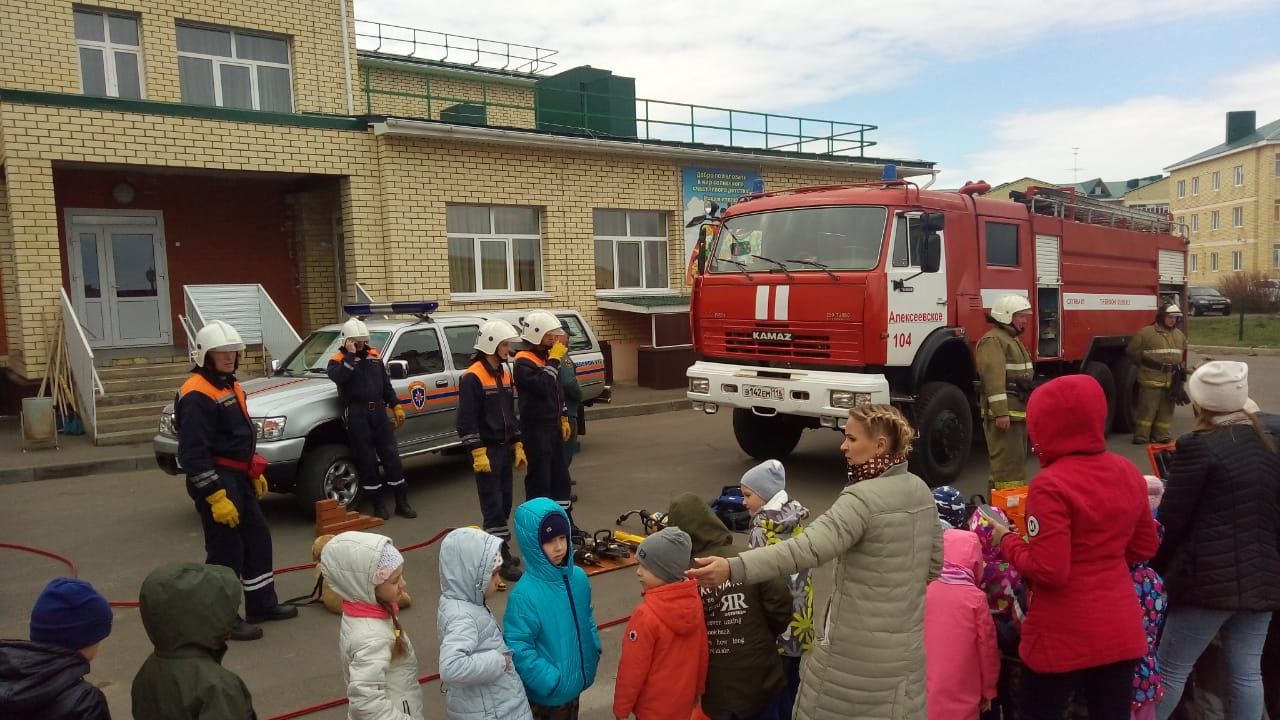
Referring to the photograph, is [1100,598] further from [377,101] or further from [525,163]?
[377,101]

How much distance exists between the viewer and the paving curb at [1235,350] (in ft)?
75.3

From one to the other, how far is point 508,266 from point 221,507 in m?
11.3

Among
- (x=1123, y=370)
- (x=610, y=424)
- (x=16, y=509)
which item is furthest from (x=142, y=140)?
(x=1123, y=370)

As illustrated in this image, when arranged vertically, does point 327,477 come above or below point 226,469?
below

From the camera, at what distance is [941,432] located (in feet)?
27.3

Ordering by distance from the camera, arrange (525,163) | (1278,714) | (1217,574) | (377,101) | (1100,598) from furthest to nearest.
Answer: (377,101), (525,163), (1278,714), (1217,574), (1100,598)

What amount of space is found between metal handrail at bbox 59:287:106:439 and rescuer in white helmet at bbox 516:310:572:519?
7197mm

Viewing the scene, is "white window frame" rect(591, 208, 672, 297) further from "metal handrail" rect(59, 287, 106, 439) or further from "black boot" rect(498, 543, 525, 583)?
"black boot" rect(498, 543, 525, 583)

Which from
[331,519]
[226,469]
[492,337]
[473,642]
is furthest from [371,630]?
[331,519]

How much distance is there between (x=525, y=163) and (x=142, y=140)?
20.2ft

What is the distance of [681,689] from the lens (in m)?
2.99

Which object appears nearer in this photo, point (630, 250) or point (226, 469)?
point (226, 469)

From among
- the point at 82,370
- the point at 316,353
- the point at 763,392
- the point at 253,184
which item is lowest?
the point at 763,392

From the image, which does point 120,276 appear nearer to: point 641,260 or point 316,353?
point 316,353
